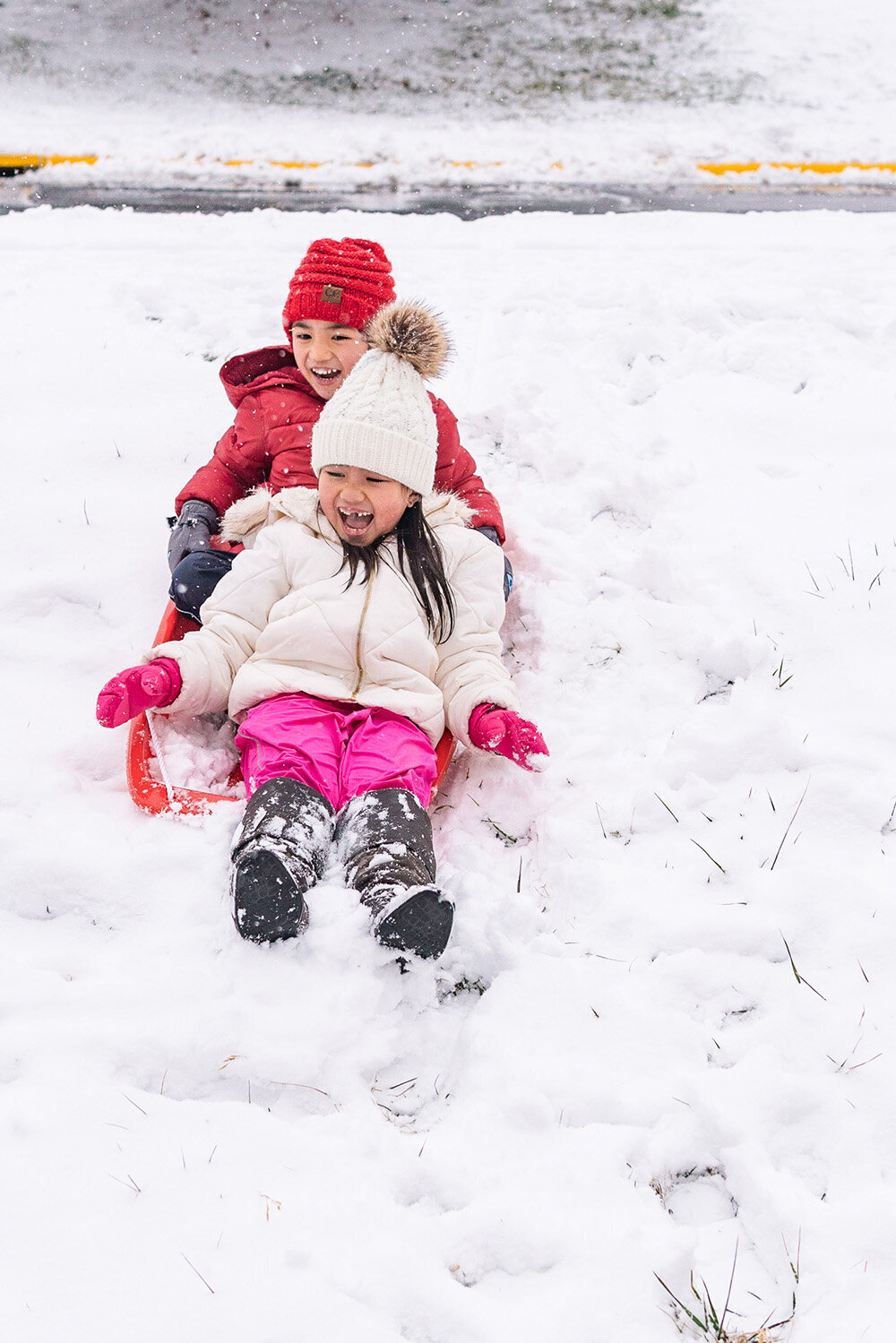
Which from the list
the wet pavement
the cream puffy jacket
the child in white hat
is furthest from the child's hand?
the wet pavement

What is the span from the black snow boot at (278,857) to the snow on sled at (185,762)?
237mm

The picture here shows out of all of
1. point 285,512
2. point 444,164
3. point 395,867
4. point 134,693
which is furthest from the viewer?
point 444,164

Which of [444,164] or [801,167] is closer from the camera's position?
[444,164]

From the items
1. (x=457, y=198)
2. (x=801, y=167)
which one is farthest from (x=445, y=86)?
(x=801, y=167)

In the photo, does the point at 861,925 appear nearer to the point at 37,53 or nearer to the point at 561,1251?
the point at 561,1251

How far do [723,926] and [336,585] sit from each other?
4.51 ft

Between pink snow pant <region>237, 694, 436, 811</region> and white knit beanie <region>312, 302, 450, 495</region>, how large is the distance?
72 centimetres

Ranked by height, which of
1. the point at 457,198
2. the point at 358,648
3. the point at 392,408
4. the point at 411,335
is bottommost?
A: the point at 358,648

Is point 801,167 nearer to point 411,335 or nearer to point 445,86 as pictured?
point 445,86

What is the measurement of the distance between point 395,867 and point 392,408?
136cm

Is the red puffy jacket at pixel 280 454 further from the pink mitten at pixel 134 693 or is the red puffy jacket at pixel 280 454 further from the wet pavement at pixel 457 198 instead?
the wet pavement at pixel 457 198

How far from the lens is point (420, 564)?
275cm

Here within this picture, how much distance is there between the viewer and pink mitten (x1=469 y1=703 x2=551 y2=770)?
2.41 metres

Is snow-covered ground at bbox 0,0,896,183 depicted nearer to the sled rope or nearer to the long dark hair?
the long dark hair
